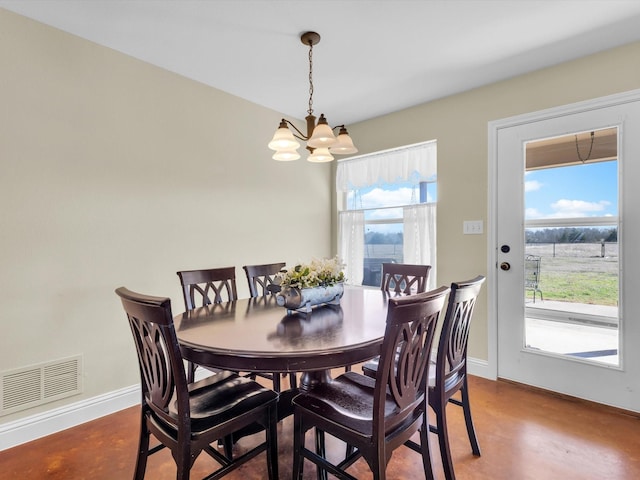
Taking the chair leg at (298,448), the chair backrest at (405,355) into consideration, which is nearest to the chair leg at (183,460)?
the chair leg at (298,448)

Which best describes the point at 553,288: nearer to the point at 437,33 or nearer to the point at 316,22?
the point at 437,33

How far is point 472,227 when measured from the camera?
2.88 m

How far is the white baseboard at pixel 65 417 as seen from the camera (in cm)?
188

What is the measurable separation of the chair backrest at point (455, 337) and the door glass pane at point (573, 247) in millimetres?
1224

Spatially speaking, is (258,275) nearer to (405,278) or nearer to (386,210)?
(405,278)

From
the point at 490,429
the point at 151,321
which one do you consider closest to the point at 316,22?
the point at 151,321

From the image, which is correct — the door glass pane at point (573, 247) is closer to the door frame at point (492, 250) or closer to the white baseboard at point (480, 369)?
the door frame at point (492, 250)

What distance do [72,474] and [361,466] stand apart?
56.6 inches

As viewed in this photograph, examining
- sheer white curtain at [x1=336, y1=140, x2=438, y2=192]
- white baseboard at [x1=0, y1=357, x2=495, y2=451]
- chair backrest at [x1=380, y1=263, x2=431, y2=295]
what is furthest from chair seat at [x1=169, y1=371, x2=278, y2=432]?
sheer white curtain at [x1=336, y1=140, x2=438, y2=192]

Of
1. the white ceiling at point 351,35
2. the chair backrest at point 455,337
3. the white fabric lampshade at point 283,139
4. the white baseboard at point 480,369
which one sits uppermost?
the white ceiling at point 351,35

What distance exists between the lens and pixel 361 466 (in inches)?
67.2

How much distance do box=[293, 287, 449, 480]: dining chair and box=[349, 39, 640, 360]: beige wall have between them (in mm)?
1728

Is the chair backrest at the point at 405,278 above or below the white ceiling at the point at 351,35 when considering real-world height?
below

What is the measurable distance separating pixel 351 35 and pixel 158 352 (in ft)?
6.79
